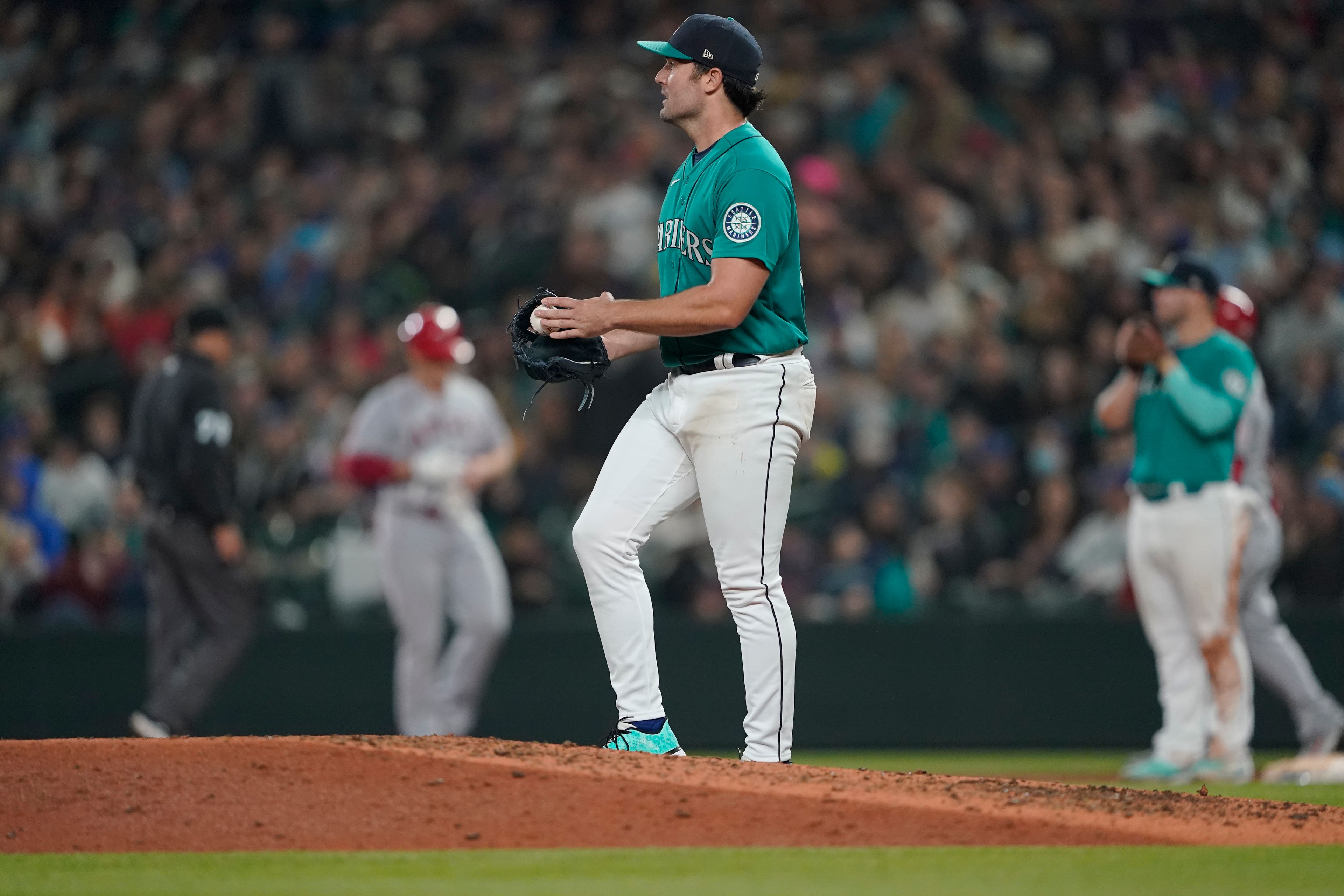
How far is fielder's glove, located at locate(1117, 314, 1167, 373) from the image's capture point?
25.4 ft

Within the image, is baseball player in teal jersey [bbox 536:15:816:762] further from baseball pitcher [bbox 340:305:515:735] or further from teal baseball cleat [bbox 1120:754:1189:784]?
baseball pitcher [bbox 340:305:515:735]

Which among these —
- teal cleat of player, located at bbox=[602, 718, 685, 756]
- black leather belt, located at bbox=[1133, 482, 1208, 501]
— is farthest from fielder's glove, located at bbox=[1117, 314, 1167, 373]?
teal cleat of player, located at bbox=[602, 718, 685, 756]

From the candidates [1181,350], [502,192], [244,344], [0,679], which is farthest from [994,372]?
[0,679]

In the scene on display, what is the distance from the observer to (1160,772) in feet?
25.4

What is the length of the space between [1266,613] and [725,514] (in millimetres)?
4350

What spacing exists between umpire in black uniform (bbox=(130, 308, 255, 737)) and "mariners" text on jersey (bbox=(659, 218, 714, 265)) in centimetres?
409

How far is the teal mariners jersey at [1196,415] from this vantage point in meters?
7.63

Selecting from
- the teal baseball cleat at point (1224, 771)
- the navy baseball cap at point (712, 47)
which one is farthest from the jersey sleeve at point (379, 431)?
the navy baseball cap at point (712, 47)

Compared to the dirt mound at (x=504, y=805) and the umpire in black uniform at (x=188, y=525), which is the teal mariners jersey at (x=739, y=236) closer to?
the dirt mound at (x=504, y=805)

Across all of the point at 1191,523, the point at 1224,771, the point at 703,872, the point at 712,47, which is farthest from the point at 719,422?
the point at 1224,771

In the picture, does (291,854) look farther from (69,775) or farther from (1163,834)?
(1163,834)

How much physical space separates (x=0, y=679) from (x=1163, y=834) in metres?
8.10

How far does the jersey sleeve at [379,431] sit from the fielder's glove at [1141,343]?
4107 mm

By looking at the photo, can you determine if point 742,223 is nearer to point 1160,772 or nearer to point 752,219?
point 752,219
